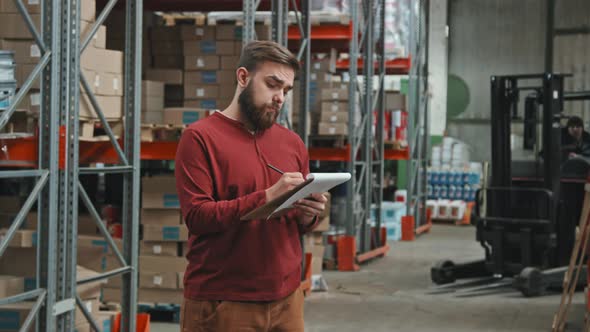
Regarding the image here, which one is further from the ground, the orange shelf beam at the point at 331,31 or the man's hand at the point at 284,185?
the orange shelf beam at the point at 331,31

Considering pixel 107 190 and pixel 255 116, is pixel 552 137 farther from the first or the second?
pixel 255 116

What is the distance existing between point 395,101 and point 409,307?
524 cm

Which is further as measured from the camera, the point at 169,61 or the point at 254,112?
the point at 169,61

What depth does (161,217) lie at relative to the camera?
26.1 ft

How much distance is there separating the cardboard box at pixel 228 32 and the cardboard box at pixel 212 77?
0.34m

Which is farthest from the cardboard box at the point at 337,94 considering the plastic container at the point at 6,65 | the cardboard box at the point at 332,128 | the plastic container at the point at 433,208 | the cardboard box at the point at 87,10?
the plastic container at the point at 433,208

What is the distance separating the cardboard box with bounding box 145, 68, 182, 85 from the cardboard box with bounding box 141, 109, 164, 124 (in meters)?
0.73

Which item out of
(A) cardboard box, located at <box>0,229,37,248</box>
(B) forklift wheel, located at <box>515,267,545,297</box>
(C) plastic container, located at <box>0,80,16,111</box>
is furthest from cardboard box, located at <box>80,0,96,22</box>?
(B) forklift wheel, located at <box>515,267,545,297</box>

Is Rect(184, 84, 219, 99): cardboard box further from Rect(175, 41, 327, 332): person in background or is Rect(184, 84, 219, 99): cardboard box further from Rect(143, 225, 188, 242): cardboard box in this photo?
Rect(175, 41, 327, 332): person in background

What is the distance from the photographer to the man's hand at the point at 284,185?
2828 mm

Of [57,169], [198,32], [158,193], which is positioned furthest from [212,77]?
[57,169]

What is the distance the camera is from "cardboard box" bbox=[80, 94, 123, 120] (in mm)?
5934

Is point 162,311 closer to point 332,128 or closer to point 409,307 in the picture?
point 409,307

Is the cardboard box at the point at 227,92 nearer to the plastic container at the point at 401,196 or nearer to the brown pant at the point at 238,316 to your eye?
the brown pant at the point at 238,316
